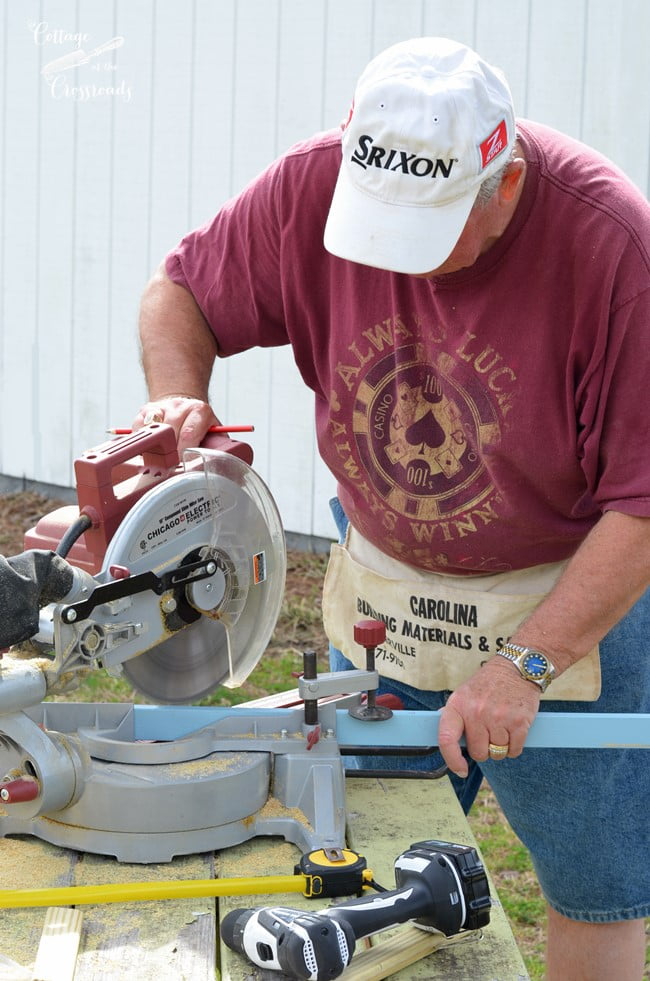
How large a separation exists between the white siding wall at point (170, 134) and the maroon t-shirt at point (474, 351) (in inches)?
118

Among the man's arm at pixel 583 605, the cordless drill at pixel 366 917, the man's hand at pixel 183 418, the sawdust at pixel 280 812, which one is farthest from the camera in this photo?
the man's hand at pixel 183 418

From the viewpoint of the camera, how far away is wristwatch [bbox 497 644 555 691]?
215cm

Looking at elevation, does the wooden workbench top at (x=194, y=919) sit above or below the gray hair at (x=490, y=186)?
below

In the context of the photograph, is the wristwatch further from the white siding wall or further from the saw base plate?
the white siding wall

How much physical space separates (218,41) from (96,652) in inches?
189

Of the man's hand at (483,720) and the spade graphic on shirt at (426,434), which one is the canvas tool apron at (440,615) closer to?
the spade graphic on shirt at (426,434)

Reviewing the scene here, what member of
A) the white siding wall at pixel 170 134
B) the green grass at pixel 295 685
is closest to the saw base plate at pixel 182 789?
the green grass at pixel 295 685

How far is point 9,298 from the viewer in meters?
7.05

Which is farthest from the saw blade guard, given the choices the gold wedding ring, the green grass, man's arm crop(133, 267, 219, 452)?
the green grass

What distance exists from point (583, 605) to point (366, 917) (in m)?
0.74

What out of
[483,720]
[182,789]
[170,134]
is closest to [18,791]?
[182,789]

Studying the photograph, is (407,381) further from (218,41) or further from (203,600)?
(218,41)

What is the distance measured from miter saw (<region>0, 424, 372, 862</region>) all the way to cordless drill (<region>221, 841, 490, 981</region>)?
215 mm

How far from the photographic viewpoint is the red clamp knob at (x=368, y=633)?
214cm
